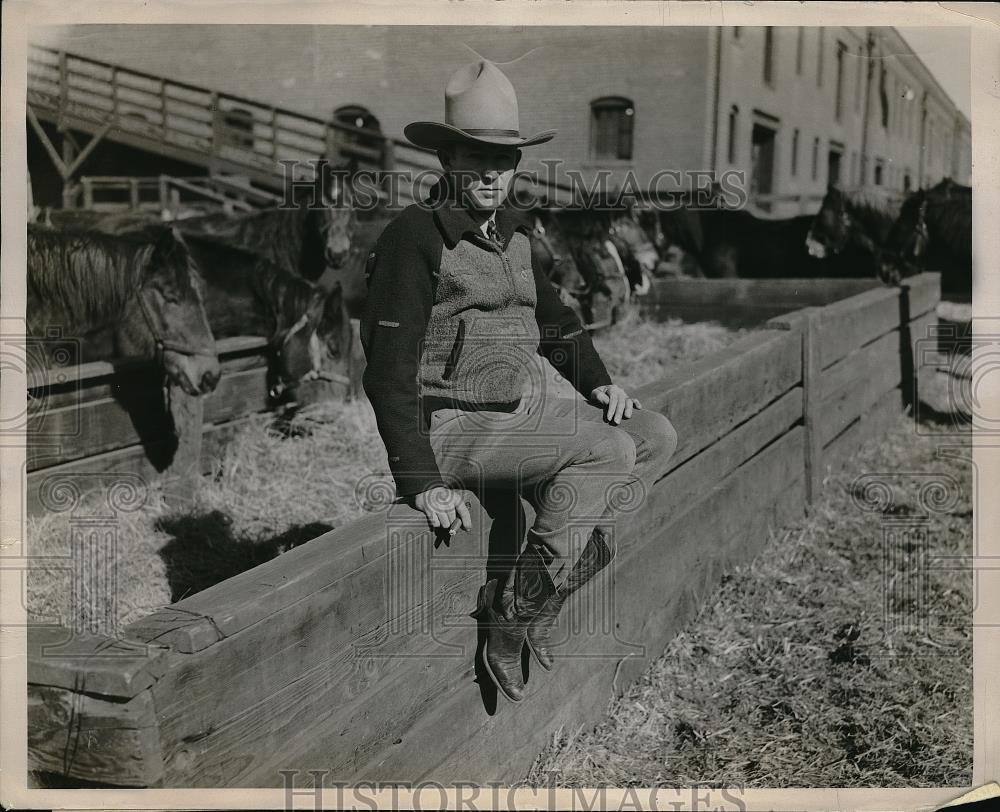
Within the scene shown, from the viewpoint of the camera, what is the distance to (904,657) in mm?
3564

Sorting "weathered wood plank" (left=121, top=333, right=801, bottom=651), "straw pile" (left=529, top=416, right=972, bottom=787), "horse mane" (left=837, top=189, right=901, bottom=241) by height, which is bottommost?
"straw pile" (left=529, top=416, right=972, bottom=787)

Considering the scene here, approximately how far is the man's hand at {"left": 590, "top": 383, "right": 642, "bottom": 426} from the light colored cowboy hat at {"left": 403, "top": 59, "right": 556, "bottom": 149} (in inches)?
24.9

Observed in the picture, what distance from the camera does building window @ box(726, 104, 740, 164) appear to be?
663 inches

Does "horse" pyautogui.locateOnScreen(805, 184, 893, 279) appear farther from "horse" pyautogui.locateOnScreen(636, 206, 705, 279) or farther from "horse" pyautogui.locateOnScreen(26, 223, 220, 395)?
"horse" pyautogui.locateOnScreen(26, 223, 220, 395)

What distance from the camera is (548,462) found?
232 centimetres

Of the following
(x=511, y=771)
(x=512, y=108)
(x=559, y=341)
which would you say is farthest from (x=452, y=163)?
(x=511, y=771)

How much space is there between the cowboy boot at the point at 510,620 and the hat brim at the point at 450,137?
3.05 feet

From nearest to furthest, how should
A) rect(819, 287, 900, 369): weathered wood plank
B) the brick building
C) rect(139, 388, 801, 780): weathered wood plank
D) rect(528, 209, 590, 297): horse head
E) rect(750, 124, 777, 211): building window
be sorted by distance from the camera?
rect(139, 388, 801, 780): weathered wood plank < rect(819, 287, 900, 369): weathered wood plank < rect(528, 209, 590, 297): horse head < the brick building < rect(750, 124, 777, 211): building window

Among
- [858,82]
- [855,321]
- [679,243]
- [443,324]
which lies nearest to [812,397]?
[855,321]

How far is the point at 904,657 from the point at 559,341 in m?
1.89

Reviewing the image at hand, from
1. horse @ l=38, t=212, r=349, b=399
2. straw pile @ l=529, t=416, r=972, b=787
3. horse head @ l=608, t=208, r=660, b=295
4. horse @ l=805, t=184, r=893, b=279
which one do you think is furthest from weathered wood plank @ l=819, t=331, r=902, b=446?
horse @ l=805, t=184, r=893, b=279

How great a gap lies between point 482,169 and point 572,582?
0.99 meters

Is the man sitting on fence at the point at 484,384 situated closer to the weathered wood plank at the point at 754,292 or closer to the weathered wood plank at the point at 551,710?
the weathered wood plank at the point at 551,710

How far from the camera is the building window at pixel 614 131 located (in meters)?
15.3
